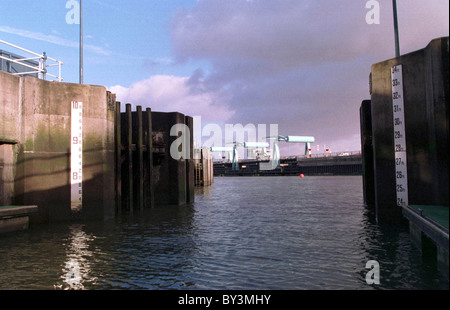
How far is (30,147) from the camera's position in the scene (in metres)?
16.8

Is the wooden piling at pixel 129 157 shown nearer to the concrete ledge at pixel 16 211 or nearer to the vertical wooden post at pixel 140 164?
the vertical wooden post at pixel 140 164

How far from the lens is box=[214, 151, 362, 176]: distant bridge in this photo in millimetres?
127050

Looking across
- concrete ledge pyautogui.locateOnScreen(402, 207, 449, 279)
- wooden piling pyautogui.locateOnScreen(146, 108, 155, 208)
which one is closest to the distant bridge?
wooden piling pyautogui.locateOnScreen(146, 108, 155, 208)

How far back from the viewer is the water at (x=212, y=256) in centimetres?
866

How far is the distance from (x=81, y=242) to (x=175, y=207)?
1252cm

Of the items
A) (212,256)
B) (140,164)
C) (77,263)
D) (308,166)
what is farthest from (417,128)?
(308,166)

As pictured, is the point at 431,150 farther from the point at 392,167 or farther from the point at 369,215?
the point at 369,215

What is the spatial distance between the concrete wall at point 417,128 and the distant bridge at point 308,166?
11256 cm

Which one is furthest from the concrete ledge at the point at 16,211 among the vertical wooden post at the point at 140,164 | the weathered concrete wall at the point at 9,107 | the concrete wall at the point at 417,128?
the concrete wall at the point at 417,128

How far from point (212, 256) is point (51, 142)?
34.9ft

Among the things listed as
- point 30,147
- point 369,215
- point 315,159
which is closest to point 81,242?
point 30,147

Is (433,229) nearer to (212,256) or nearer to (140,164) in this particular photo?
(212,256)

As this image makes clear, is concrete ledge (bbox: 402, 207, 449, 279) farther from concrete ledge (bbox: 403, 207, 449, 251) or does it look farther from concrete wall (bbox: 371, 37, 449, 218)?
concrete wall (bbox: 371, 37, 449, 218)

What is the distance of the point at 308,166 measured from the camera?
478ft
